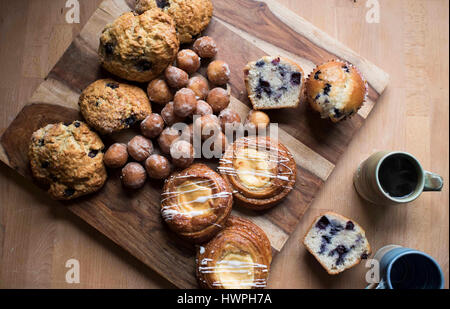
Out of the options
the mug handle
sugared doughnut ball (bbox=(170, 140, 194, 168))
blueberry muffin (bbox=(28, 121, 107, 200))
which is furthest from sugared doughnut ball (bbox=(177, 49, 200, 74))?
the mug handle

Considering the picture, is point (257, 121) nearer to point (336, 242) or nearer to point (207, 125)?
point (207, 125)

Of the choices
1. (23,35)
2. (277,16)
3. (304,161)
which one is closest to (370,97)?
(304,161)

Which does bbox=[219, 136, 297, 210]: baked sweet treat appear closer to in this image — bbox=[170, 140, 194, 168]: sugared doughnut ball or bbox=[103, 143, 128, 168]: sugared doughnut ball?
bbox=[170, 140, 194, 168]: sugared doughnut ball

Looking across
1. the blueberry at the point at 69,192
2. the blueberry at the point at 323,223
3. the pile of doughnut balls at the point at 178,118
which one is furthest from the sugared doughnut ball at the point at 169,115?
the blueberry at the point at 323,223

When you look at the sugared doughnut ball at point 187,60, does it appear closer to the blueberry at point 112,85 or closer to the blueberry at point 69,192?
the blueberry at point 112,85

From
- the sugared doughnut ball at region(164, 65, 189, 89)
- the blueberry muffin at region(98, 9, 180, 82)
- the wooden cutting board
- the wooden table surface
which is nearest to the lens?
the blueberry muffin at region(98, 9, 180, 82)

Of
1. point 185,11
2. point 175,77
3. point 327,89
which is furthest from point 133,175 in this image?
point 327,89
